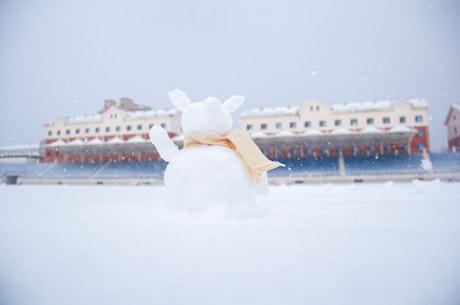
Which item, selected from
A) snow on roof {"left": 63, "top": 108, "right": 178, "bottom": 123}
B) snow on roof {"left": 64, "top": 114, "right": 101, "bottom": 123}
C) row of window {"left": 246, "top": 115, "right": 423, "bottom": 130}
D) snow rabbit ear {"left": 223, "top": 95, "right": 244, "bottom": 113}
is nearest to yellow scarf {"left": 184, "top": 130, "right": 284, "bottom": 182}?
snow rabbit ear {"left": 223, "top": 95, "right": 244, "bottom": 113}

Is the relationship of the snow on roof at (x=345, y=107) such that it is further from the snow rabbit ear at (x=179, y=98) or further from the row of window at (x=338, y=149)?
the snow rabbit ear at (x=179, y=98)

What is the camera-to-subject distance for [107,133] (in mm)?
26250

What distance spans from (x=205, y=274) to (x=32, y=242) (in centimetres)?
136

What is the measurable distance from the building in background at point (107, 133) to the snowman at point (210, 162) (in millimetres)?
18154

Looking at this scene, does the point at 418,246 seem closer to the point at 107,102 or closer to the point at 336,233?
the point at 336,233

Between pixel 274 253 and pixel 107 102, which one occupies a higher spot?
pixel 107 102

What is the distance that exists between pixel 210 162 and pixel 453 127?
27382 mm

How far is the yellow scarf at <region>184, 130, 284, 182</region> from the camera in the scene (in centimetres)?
306

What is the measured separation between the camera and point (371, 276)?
46.3 inches

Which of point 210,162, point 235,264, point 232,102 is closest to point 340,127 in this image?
point 232,102

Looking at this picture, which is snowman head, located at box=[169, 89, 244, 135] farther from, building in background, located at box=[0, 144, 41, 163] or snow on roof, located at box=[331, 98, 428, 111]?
building in background, located at box=[0, 144, 41, 163]

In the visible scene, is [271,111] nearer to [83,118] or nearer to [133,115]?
[133,115]

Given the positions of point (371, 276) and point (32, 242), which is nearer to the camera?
point (371, 276)

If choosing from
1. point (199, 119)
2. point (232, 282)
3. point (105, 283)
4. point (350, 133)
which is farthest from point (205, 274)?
point (350, 133)
